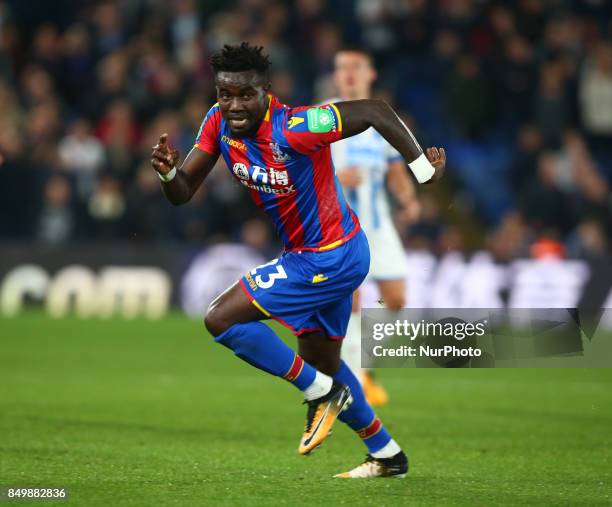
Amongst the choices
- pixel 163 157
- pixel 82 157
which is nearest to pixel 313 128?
→ pixel 163 157

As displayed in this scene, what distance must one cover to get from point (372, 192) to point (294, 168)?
141 inches

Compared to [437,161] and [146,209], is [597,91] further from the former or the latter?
[437,161]

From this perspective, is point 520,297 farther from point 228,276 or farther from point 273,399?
point 273,399

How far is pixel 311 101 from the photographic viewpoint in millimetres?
18078

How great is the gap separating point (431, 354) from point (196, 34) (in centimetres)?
1220

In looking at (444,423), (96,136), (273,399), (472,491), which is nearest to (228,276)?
(96,136)

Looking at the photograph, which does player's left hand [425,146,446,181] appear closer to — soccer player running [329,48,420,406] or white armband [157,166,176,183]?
white armband [157,166,176,183]

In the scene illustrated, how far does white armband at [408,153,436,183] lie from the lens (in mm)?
6480

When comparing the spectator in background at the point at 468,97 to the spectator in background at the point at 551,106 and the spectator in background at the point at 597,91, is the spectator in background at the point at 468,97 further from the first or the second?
the spectator in background at the point at 597,91

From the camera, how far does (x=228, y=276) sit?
16812 mm

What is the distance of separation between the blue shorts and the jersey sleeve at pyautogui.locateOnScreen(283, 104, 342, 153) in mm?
620

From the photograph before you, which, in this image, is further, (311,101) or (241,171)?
(311,101)

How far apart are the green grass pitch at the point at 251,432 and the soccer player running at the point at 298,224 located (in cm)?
51

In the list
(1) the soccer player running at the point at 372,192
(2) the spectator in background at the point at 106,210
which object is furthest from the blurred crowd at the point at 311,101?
(1) the soccer player running at the point at 372,192
